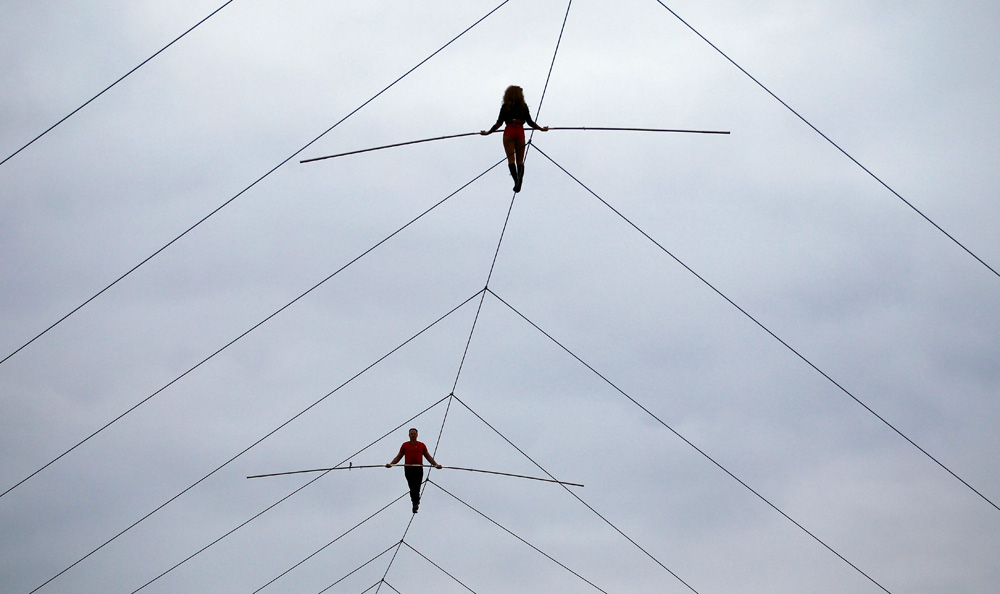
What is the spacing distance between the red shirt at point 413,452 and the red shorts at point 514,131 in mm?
3731

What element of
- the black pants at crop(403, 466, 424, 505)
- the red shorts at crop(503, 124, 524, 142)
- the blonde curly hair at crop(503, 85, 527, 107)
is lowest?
the black pants at crop(403, 466, 424, 505)

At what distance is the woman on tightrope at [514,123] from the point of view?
919 centimetres

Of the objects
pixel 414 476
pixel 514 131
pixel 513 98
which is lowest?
pixel 414 476

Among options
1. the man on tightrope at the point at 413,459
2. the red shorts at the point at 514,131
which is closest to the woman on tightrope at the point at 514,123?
the red shorts at the point at 514,131

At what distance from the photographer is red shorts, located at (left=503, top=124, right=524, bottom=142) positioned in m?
9.26

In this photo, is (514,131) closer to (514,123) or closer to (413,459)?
(514,123)

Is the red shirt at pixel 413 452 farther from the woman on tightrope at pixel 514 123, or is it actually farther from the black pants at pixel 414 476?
the woman on tightrope at pixel 514 123

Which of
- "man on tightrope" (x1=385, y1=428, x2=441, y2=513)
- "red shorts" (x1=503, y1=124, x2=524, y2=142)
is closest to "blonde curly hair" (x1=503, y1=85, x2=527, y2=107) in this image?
"red shorts" (x1=503, y1=124, x2=524, y2=142)

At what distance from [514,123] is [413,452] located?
3922 millimetres

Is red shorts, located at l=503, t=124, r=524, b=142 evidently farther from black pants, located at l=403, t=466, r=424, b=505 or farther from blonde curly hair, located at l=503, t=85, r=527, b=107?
black pants, located at l=403, t=466, r=424, b=505

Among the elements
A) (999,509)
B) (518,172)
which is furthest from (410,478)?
(999,509)

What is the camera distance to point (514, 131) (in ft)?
30.4

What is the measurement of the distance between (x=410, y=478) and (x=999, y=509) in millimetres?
6012

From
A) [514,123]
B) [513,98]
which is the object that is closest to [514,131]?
[514,123]
